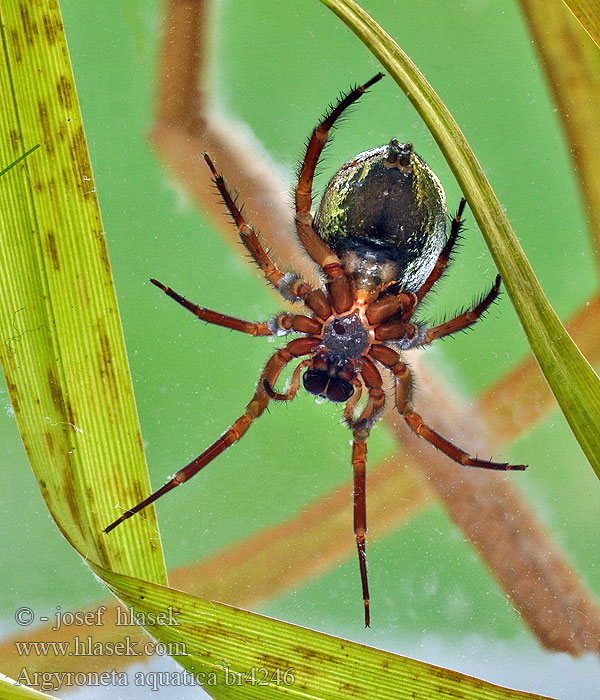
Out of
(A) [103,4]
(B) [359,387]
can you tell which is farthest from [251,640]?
(A) [103,4]

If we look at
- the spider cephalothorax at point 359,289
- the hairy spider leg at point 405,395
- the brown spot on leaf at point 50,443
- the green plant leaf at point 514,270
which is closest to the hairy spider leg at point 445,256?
the spider cephalothorax at point 359,289

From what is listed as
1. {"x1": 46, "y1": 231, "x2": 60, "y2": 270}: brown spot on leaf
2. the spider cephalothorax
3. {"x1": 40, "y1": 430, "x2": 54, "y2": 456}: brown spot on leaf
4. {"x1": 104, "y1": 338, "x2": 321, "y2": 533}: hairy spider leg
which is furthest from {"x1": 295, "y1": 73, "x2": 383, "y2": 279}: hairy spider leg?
{"x1": 40, "y1": 430, "x2": 54, "y2": 456}: brown spot on leaf

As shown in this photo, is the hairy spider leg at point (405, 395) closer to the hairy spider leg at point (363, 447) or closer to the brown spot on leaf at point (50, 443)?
the hairy spider leg at point (363, 447)

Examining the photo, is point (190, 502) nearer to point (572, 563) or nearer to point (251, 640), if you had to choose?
point (251, 640)

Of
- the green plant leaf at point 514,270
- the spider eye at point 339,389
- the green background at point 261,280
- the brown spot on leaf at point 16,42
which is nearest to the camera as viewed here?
the green plant leaf at point 514,270

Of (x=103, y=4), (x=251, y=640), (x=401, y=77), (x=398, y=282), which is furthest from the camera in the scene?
(x=103, y=4)

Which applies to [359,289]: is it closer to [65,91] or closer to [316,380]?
[316,380]
